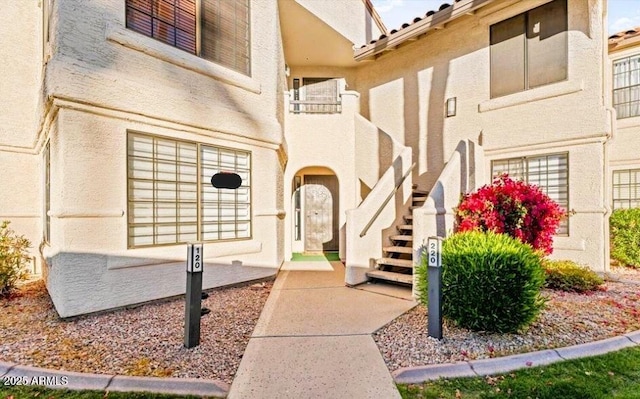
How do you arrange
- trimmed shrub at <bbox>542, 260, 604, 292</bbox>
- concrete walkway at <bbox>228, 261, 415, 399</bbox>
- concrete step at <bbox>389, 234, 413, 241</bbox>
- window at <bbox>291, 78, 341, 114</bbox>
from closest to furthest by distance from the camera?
1. concrete walkway at <bbox>228, 261, 415, 399</bbox>
2. trimmed shrub at <bbox>542, 260, 604, 292</bbox>
3. concrete step at <bbox>389, 234, 413, 241</bbox>
4. window at <bbox>291, 78, 341, 114</bbox>

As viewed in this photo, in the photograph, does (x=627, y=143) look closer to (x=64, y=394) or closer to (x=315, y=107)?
(x=315, y=107)

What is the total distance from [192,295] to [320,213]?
7.78m

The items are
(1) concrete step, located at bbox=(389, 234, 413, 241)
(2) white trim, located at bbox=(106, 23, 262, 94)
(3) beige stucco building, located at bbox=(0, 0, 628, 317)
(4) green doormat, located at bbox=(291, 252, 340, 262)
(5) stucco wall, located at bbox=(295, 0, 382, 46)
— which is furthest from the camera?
(4) green doormat, located at bbox=(291, 252, 340, 262)

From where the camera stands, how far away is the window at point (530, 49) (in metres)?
7.63

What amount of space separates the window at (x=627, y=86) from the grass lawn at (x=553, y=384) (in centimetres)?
1075

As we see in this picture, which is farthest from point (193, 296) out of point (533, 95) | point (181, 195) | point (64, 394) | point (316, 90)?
point (316, 90)

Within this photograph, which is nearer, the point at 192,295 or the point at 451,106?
the point at 192,295

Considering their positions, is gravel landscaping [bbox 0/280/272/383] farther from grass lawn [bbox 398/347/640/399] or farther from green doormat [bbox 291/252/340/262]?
green doormat [bbox 291/252/340/262]

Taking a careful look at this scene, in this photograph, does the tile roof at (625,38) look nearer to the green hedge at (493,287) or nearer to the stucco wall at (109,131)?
the green hedge at (493,287)

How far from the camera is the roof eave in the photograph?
8305 millimetres

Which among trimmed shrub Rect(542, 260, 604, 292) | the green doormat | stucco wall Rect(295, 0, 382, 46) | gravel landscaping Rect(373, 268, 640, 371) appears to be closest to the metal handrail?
gravel landscaping Rect(373, 268, 640, 371)

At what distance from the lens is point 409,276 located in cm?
670

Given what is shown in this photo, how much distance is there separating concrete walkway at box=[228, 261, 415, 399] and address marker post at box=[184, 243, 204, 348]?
2.44 feet

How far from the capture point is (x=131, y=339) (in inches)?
171
